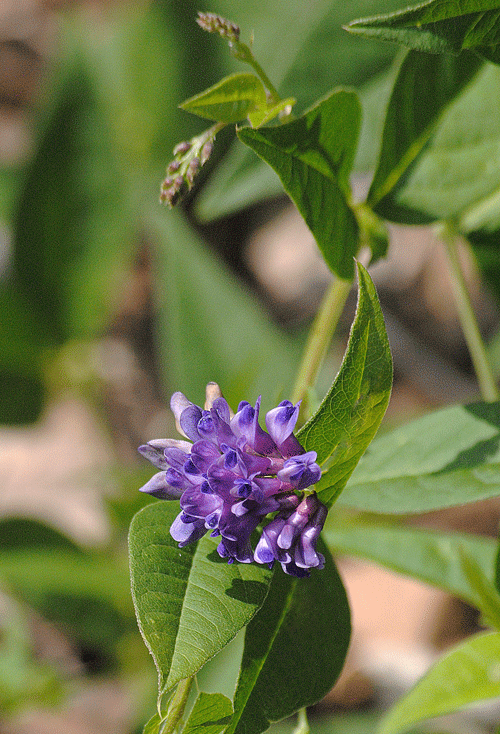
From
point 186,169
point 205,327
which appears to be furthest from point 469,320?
point 205,327

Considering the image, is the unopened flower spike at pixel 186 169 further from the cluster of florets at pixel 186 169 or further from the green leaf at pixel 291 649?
the green leaf at pixel 291 649

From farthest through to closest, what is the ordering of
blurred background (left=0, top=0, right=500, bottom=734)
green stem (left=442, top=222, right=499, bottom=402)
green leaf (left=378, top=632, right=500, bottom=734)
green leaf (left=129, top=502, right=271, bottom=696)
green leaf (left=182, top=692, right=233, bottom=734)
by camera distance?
blurred background (left=0, top=0, right=500, bottom=734)
green stem (left=442, top=222, right=499, bottom=402)
green leaf (left=378, top=632, right=500, bottom=734)
green leaf (left=182, top=692, right=233, bottom=734)
green leaf (left=129, top=502, right=271, bottom=696)

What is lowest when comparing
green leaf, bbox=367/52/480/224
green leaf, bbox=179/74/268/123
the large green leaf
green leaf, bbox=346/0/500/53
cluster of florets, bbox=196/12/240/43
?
the large green leaf

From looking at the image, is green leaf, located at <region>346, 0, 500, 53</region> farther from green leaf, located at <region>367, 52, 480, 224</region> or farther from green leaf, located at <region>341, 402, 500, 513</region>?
green leaf, located at <region>341, 402, 500, 513</region>

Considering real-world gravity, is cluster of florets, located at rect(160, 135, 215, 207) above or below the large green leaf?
above

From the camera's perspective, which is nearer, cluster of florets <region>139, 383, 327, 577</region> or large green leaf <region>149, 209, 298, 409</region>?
cluster of florets <region>139, 383, 327, 577</region>

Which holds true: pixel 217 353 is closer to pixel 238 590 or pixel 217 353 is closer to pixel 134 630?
pixel 134 630

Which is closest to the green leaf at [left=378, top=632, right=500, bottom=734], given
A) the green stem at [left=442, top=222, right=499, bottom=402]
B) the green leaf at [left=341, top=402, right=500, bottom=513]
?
the green leaf at [left=341, top=402, right=500, bottom=513]

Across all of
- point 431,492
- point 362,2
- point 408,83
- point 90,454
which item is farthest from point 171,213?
point 431,492
